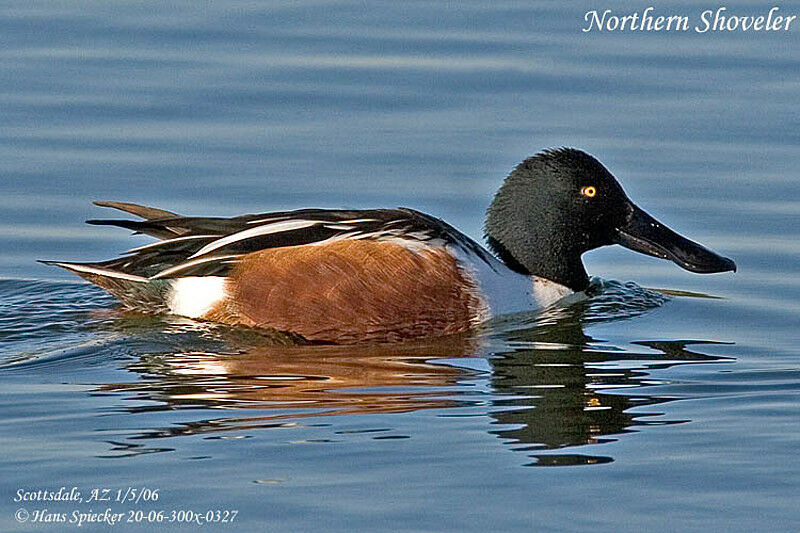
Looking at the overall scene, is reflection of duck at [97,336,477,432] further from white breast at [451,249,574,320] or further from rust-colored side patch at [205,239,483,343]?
white breast at [451,249,574,320]

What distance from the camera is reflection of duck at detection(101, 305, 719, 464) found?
7891 millimetres

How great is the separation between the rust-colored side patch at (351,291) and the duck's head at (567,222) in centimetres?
76

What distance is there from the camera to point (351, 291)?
9.62 m

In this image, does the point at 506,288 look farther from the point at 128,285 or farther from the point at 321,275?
the point at 128,285

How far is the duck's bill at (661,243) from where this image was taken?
10312 mm

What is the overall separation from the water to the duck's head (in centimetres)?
29

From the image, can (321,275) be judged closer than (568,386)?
No

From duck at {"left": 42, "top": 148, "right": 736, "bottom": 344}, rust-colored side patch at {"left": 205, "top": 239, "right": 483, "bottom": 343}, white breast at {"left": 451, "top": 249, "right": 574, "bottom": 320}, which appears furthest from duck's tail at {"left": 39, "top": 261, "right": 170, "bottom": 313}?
white breast at {"left": 451, "top": 249, "right": 574, "bottom": 320}

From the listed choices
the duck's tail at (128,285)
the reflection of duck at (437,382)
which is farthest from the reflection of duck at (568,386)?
the duck's tail at (128,285)

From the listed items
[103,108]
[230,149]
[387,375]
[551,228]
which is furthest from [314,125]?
[387,375]

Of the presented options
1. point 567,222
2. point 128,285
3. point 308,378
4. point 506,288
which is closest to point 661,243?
point 567,222

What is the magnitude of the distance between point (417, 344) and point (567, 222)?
1380 millimetres

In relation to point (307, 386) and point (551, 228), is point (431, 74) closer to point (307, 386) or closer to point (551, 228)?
point (551, 228)

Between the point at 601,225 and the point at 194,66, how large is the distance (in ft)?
13.5
